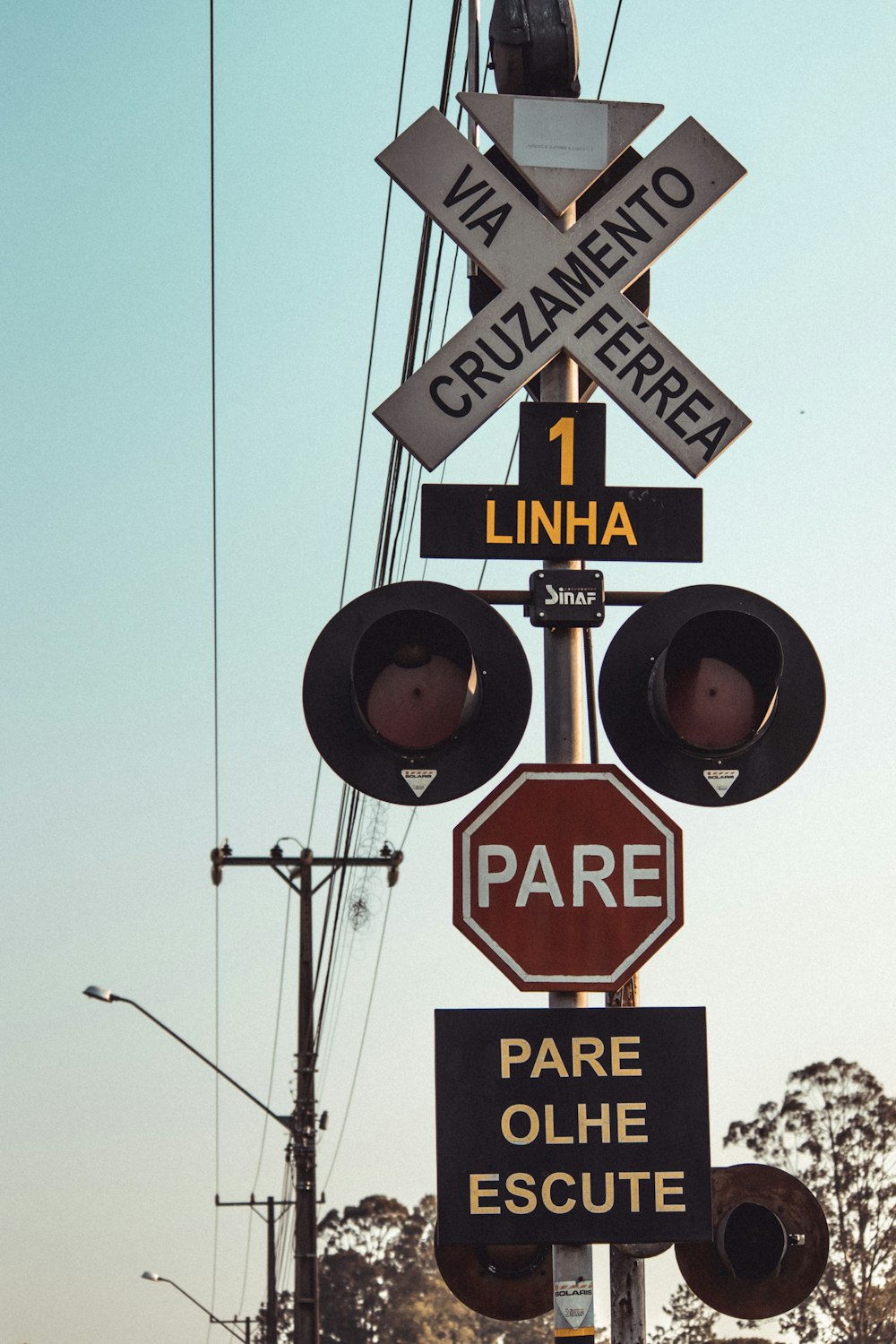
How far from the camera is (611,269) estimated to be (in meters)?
4.98

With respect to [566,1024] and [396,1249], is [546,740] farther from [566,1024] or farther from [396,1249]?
[396,1249]

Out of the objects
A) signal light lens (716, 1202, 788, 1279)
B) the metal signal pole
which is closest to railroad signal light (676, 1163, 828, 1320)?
signal light lens (716, 1202, 788, 1279)

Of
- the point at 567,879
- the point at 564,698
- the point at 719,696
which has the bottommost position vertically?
the point at 567,879

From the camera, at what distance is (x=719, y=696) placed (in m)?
4.18

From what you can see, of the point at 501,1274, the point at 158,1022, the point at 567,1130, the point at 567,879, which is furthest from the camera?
the point at 158,1022

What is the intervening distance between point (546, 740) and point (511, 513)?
62 centimetres

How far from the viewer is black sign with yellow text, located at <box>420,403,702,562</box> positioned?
4.56 metres

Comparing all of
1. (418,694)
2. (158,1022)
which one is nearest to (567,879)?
(418,694)

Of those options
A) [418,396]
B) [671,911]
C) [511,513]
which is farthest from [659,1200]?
[418,396]

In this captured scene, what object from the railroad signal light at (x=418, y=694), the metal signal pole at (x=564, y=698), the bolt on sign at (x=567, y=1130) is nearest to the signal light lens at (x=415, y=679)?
the railroad signal light at (x=418, y=694)

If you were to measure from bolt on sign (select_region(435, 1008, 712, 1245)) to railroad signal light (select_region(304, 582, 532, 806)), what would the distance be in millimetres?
618

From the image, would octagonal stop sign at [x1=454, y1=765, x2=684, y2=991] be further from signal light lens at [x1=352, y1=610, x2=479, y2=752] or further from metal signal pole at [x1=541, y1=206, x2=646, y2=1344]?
signal light lens at [x1=352, y1=610, x2=479, y2=752]

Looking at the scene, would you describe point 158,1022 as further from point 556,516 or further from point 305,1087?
point 556,516

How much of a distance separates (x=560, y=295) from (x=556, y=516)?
0.77m
